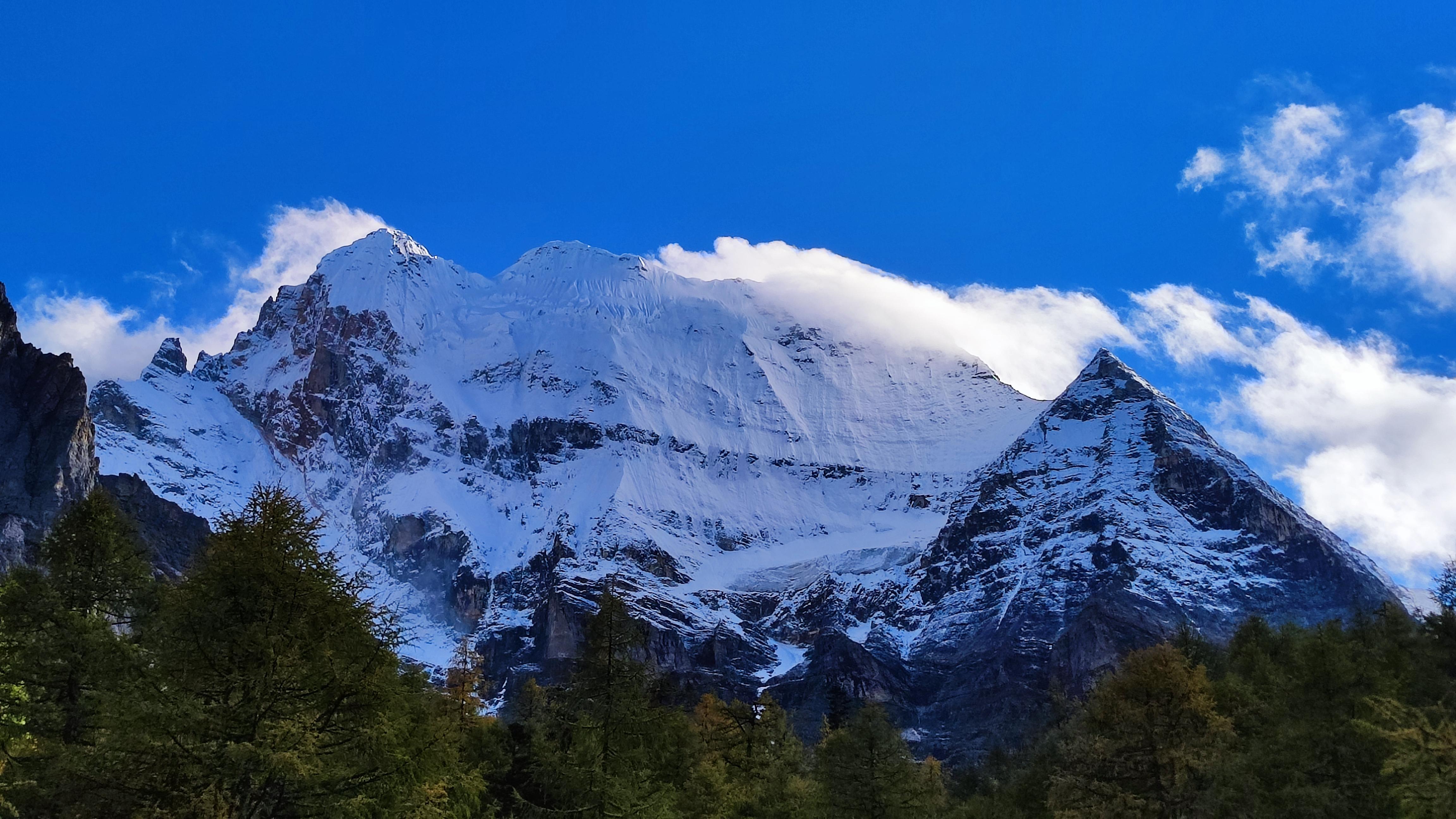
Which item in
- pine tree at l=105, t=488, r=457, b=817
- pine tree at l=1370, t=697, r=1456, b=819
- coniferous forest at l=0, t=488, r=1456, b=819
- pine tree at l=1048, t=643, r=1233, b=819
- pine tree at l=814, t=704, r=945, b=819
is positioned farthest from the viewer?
pine tree at l=814, t=704, r=945, b=819

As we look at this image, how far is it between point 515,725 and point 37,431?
338 feet

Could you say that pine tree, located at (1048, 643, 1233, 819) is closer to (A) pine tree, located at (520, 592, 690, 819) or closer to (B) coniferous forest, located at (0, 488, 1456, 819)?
(B) coniferous forest, located at (0, 488, 1456, 819)

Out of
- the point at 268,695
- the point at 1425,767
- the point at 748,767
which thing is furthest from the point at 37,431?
the point at 1425,767

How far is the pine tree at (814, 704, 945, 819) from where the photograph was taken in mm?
38719

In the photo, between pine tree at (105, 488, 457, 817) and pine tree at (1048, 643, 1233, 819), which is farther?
pine tree at (1048, 643, 1233, 819)

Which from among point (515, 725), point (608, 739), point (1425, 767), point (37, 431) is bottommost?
point (1425, 767)

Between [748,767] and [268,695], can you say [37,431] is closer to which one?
[748,767]

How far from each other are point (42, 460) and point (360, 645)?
4822 inches

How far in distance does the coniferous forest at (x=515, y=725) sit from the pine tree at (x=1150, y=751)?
85 millimetres

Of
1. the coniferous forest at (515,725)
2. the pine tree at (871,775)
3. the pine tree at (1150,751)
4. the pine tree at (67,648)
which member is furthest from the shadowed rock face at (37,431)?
the pine tree at (1150,751)

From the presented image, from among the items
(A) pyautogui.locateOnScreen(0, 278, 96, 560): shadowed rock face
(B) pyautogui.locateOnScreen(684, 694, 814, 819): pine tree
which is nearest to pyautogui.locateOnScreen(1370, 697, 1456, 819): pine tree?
(B) pyautogui.locateOnScreen(684, 694, 814, 819): pine tree

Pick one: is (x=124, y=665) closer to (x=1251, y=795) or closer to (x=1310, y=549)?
(x=1251, y=795)

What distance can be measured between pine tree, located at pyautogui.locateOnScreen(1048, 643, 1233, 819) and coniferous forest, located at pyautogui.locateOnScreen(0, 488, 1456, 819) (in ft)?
0.28

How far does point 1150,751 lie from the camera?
108 feet
